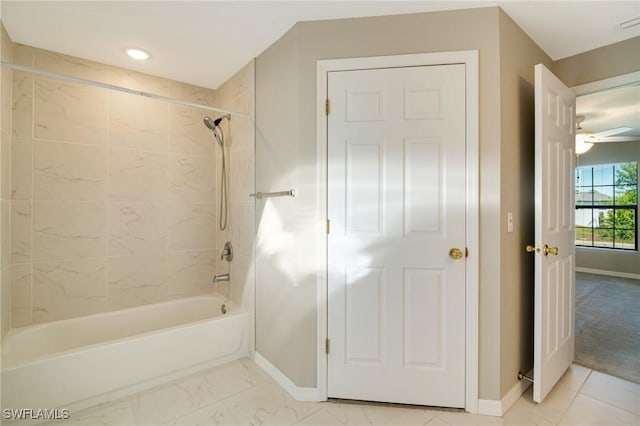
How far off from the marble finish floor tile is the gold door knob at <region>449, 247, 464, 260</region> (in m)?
0.90

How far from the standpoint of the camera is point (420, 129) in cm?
179

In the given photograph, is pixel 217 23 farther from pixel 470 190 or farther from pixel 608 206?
pixel 608 206

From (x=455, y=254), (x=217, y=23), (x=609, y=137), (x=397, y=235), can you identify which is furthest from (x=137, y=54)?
(x=609, y=137)

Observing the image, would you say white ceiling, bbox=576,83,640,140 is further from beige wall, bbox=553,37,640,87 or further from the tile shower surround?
the tile shower surround

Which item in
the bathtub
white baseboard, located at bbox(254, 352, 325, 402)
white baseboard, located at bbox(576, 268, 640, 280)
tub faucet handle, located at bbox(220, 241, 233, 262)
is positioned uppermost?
tub faucet handle, located at bbox(220, 241, 233, 262)

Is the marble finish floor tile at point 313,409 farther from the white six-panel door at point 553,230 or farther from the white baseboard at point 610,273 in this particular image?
the white baseboard at point 610,273

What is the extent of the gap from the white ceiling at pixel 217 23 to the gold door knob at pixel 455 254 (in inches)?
54.8

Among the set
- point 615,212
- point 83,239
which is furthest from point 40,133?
point 615,212

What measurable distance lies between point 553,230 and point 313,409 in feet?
6.21

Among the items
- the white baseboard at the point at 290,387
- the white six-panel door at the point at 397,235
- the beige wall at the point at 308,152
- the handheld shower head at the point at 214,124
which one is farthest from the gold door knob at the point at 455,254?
the handheld shower head at the point at 214,124

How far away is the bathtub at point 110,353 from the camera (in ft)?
5.66

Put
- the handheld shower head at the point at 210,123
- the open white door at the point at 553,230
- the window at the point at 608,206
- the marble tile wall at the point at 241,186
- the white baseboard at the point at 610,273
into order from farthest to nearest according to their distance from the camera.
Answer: the window at the point at 608,206 → the white baseboard at the point at 610,273 → the handheld shower head at the point at 210,123 → the marble tile wall at the point at 241,186 → the open white door at the point at 553,230

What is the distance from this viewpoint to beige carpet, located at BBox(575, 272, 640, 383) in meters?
2.30

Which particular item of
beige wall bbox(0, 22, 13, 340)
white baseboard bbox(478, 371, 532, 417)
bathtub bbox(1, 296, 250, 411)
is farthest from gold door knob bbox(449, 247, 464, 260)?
beige wall bbox(0, 22, 13, 340)
